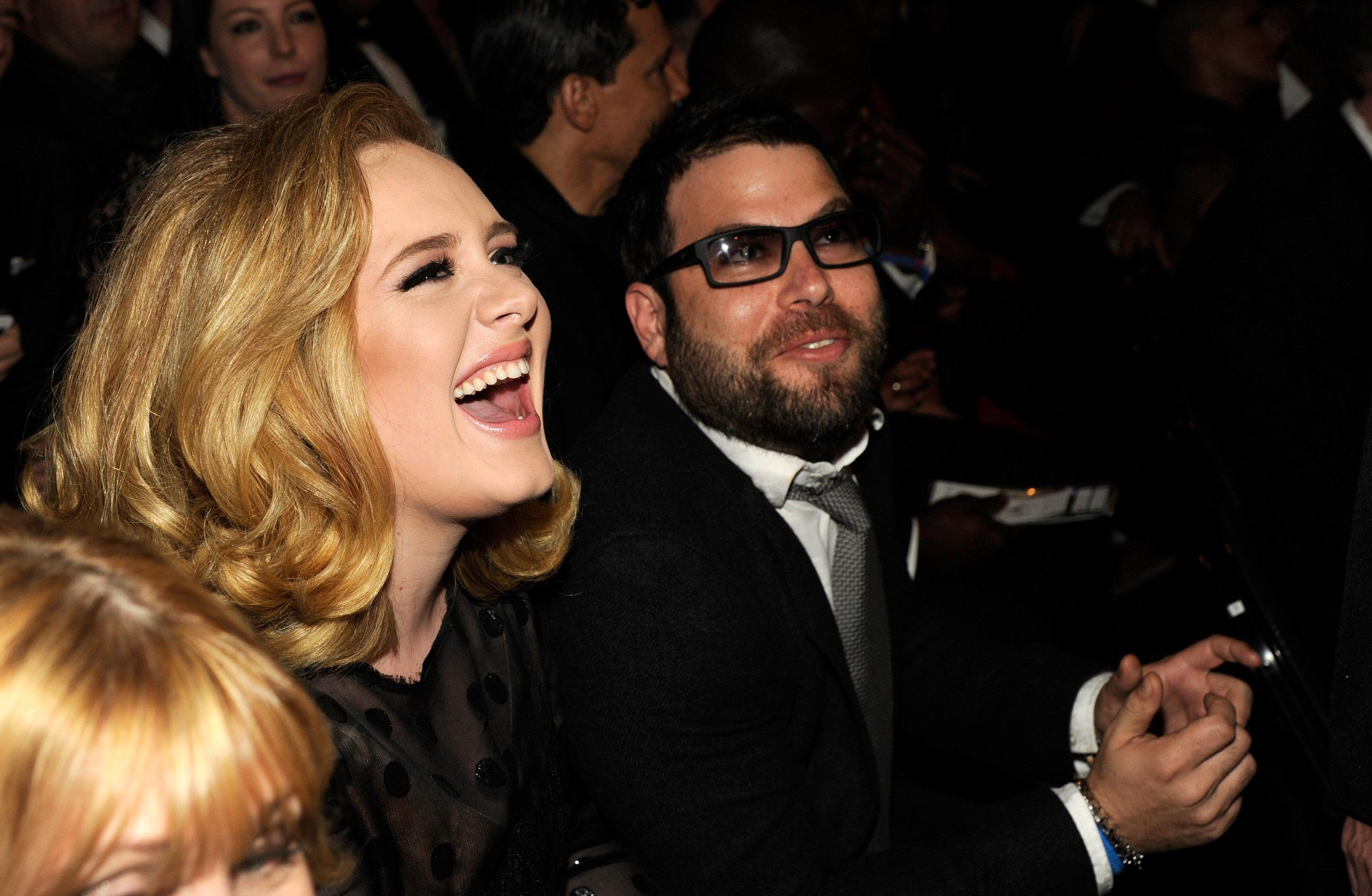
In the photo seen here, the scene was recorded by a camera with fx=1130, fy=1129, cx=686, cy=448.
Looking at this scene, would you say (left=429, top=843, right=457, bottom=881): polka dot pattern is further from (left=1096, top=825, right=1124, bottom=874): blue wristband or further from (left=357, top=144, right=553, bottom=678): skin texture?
(left=1096, top=825, right=1124, bottom=874): blue wristband

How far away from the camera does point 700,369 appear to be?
1938 mm

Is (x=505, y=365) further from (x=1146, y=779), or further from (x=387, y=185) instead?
(x=1146, y=779)

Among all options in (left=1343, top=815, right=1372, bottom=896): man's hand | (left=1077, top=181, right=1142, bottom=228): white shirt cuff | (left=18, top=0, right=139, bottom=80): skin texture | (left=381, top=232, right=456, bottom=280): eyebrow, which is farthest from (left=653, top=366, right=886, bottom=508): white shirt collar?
(left=1077, top=181, right=1142, bottom=228): white shirt cuff

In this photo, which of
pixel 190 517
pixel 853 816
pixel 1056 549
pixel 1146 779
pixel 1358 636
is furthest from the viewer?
pixel 1056 549

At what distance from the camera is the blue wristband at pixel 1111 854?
1720 mm

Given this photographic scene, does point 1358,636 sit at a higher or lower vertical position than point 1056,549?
higher

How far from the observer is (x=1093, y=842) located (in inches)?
67.6

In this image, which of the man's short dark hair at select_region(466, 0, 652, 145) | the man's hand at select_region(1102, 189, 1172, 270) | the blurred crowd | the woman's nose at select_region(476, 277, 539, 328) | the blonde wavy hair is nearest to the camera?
the blonde wavy hair

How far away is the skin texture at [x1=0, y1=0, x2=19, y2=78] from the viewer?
2541mm

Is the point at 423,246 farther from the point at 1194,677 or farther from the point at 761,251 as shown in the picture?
the point at 1194,677

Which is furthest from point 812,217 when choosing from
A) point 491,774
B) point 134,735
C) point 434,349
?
point 134,735

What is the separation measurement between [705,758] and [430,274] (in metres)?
0.78

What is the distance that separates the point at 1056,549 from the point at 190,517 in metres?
2.36

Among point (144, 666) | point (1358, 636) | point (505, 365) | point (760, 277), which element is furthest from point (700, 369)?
point (144, 666)
